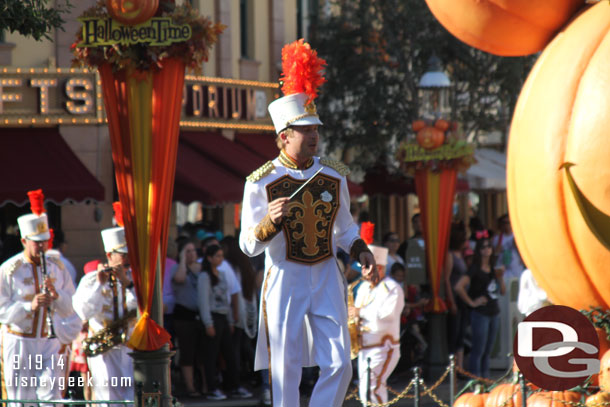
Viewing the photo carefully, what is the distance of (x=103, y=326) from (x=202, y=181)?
24.7ft

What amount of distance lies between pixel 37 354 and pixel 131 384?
0.94m

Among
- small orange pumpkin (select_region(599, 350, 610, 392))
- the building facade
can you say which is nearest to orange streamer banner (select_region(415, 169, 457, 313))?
the building facade

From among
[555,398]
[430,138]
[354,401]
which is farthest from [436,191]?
[555,398]

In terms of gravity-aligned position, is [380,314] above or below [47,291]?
below

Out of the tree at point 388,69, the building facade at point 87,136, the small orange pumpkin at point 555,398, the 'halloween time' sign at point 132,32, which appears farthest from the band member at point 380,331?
the tree at point 388,69

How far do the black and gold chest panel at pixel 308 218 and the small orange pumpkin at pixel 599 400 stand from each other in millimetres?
1884

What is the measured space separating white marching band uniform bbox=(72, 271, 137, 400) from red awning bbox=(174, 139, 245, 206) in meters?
6.91

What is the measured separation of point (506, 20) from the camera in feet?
25.6

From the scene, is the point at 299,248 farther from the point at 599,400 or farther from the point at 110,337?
the point at 110,337

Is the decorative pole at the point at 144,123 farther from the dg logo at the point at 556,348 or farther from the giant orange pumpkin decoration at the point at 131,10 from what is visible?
the dg logo at the point at 556,348

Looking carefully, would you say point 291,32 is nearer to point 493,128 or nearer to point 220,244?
point 493,128

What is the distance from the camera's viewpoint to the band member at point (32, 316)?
10297 millimetres

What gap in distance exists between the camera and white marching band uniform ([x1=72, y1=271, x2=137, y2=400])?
32.7 ft

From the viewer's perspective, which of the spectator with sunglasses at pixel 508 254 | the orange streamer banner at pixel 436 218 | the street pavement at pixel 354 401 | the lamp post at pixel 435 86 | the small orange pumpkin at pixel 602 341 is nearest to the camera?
the small orange pumpkin at pixel 602 341
